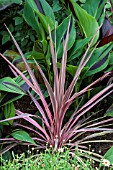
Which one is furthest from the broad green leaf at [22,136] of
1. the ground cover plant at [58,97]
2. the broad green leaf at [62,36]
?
the broad green leaf at [62,36]

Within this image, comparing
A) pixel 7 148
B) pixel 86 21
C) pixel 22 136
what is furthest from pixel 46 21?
pixel 7 148

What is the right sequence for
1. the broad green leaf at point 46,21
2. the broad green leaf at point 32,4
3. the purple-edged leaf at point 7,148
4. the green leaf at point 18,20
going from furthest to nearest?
1. the green leaf at point 18,20
2. the broad green leaf at point 32,4
3. the broad green leaf at point 46,21
4. the purple-edged leaf at point 7,148

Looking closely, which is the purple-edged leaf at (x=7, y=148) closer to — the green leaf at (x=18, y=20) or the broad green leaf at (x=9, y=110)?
the broad green leaf at (x=9, y=110)

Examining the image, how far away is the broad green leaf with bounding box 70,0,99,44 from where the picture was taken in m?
3.08

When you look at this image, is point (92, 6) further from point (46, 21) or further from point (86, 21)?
point (46, 21)

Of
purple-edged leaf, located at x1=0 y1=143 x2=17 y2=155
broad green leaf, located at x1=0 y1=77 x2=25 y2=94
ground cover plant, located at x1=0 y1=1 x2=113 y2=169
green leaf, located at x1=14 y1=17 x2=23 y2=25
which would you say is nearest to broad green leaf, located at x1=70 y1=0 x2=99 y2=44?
ground cover plant, located at x1=0 y1=1 x2=113 y2=169

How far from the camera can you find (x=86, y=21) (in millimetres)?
3133

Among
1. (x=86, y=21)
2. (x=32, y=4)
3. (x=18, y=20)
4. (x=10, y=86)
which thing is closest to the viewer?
(x=10, y=86)

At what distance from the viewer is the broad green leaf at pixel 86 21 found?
308 centimetres

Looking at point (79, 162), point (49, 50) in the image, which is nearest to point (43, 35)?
point (49, 50)

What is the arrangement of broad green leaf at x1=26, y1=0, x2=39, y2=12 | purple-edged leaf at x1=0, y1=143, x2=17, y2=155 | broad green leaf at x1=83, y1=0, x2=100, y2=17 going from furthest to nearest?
broad green leaf at x1=83, y1=0, x2=100, y2=17 → broad green leaf at x1=26, y1=0, x2=39, y2=12 → purple-edged leaf at x1=0, y1=143, x2=17, y2=155

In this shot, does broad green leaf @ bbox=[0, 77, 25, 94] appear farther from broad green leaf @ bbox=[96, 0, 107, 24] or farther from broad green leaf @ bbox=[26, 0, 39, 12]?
broad green leaf @ bbox=[96, 0, 107, 24]

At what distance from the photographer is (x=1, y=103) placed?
3.00 meters

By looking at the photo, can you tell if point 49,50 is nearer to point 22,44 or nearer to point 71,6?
point 71,6
